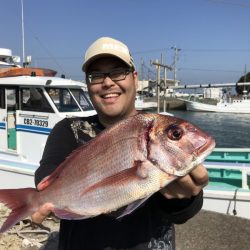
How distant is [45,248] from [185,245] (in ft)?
5.82

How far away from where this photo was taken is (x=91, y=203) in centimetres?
188

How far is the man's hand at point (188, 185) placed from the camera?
1.83 m

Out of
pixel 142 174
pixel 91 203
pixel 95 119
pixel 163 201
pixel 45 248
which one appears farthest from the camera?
pixel 45 248

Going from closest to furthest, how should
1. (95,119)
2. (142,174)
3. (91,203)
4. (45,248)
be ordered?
(142,174) → (91,203) → (95,119) → (45,248)

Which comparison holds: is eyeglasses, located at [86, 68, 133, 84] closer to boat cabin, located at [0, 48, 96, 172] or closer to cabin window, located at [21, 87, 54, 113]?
boat cabin, located at [0, 48, 96, 172]

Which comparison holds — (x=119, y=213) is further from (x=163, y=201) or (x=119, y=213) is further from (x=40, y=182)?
(x=40, y=182)

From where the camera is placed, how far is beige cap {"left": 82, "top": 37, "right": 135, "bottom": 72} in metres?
2.25

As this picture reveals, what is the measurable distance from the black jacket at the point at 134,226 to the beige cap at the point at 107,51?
0.58 m

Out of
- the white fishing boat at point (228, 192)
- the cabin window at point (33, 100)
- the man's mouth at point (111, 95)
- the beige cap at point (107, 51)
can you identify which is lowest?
the white fishing boat at point (228, 192)

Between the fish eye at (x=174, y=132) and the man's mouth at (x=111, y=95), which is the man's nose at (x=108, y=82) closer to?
the man's mouth at (x=111, y=95)

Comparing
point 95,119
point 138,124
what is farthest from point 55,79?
point 138,124

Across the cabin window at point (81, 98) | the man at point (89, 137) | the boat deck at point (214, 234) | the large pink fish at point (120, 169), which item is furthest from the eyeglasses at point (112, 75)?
the cabin window at point (81, 98)

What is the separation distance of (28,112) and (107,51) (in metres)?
7.30

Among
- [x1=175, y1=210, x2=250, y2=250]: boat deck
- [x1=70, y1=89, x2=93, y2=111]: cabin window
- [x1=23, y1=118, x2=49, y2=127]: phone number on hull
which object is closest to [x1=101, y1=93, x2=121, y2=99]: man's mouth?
[x1=175, y1=210, x2=250, y2=250]: boat deck
